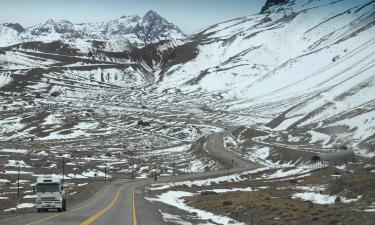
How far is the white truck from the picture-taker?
42531mm

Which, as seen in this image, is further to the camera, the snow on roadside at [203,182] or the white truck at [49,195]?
the snow on roadside at [203,182]

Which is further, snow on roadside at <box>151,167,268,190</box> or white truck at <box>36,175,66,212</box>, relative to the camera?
snow on roadside at <box>151,167,268,190</box>

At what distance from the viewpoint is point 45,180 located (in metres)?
43.4

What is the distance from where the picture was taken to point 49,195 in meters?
42.7

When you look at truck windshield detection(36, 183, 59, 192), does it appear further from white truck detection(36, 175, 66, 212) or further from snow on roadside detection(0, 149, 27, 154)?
snow on roadside detection(0, 149, 27, 154)

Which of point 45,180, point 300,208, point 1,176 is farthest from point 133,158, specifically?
point 300,208

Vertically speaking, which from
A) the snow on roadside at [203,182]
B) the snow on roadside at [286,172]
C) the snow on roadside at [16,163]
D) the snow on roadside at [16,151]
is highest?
the snow on roadside at [286,172]

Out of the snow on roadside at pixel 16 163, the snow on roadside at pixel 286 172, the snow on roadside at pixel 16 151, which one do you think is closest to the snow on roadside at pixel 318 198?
the snow on roadside at pixel 286 172

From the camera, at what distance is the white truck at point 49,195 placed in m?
42.5

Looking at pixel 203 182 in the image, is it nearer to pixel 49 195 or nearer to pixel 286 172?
pixel 286 172

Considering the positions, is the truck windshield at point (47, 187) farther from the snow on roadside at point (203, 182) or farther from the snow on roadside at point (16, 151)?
the snow on roadside at point (16, 151)

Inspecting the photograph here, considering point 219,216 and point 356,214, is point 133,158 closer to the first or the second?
point 219,216

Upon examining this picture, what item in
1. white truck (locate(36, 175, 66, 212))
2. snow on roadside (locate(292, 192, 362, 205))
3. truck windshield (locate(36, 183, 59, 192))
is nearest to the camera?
snow on roadside (locate(292, 192, 362, 205))

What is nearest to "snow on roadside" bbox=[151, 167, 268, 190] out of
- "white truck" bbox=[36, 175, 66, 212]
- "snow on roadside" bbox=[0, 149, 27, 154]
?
"white truck" bbox=[36, 175, 66, 212]
